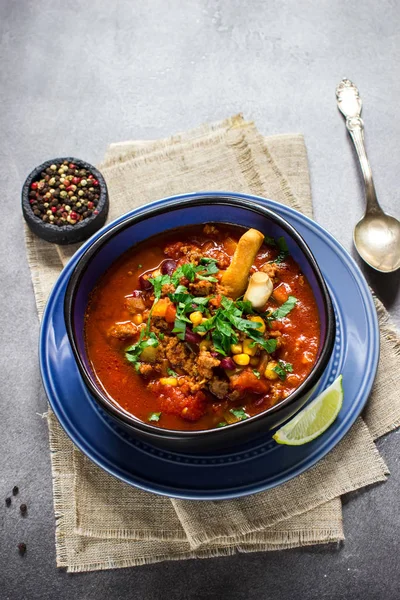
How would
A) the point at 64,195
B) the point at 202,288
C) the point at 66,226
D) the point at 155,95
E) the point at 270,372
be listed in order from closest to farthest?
the point at 270,372 < the point at 202,288 < the point at 66,226 < the point at 64,195 < the point at 155,95

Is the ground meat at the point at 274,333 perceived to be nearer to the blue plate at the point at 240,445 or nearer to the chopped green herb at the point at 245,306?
the chopped green herb at the point at 245,306

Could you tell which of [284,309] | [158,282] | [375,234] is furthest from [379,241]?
[158,282]

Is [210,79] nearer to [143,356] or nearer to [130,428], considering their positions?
[143,356]

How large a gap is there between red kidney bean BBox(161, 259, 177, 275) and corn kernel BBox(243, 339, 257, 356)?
62 centimetres

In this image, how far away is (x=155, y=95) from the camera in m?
5.22

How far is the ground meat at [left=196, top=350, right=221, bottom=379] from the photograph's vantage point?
3508 millimetres

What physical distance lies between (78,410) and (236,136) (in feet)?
7.12

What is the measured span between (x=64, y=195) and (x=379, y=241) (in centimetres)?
213

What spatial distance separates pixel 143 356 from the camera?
369cm

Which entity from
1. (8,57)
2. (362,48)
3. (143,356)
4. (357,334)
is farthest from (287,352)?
(8,57)

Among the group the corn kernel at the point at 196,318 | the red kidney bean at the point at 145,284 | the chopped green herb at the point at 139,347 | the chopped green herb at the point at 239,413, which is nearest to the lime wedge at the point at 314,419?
the chopped green herb at the point at 239,413

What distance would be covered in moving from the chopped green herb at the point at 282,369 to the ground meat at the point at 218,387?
280 mm

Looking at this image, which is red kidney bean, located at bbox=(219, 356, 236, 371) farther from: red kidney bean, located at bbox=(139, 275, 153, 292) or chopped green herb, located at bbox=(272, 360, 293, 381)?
red kidney bean, located at bbox=(139, 275, 153, 292)

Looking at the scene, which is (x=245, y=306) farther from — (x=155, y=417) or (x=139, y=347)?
(x=155, y=417)
